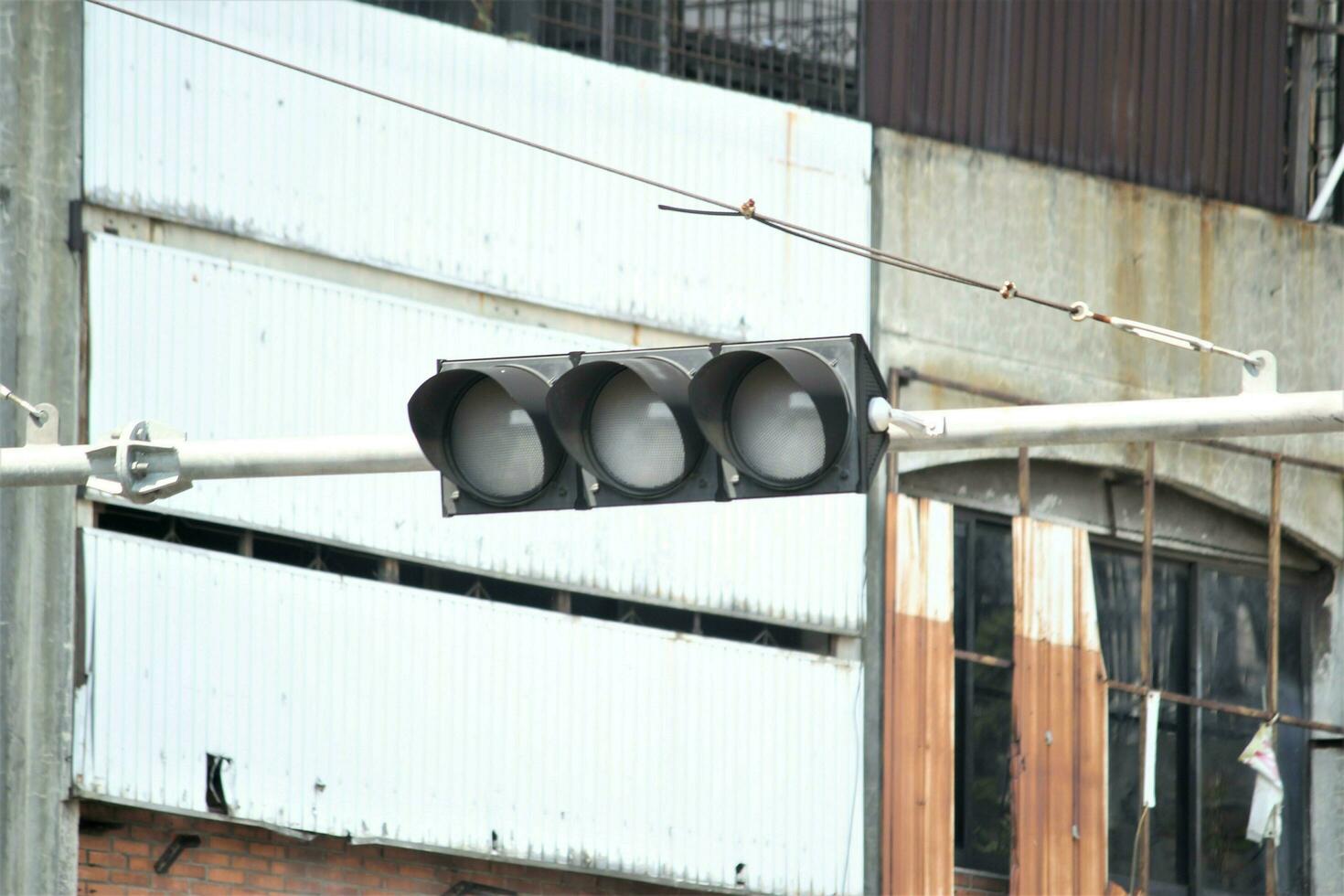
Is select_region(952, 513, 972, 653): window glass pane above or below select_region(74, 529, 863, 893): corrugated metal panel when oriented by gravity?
above

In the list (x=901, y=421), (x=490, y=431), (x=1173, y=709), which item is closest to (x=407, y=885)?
(x=1173, y=709)

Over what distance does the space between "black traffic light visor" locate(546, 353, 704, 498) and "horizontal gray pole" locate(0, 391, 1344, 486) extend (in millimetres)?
609

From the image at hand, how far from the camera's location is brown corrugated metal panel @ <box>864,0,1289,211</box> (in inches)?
776

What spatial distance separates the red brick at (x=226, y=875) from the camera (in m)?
15.8

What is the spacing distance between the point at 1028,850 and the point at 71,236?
8271mm

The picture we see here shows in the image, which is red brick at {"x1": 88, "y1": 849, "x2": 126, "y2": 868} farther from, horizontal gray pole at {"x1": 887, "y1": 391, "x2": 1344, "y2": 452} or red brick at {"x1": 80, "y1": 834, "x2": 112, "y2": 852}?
horizontal gray pole at {"x1": 887, "y1": 391, "x2": 1344, "y2": 452}

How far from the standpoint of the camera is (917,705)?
61.2 ft

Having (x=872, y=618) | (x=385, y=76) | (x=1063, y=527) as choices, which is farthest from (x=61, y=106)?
(x=1063, y=527)

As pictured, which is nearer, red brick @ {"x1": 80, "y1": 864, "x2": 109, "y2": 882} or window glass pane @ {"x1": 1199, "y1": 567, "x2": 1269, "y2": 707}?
red brick @ {"x1": 80, "y1": 864, "x2": 109, "y2": 882}

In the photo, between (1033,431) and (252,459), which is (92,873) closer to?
(252,459)

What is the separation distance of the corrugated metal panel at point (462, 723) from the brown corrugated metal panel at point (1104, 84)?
14.8 feet

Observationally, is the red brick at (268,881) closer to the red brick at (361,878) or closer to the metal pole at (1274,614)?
the red brick at (361,878)

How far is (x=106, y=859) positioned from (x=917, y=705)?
6.10m

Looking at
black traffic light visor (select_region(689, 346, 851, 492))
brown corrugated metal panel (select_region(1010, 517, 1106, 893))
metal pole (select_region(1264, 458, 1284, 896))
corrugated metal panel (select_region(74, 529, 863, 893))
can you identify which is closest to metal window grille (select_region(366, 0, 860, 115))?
brown corrugated metal panel (select_region(1010, 517, 1106, 893))
